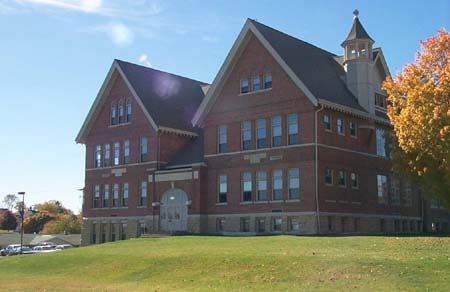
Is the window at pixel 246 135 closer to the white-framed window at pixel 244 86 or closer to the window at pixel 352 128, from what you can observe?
the white-framed window at pixel 244 86

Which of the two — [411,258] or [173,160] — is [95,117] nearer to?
[173,160]

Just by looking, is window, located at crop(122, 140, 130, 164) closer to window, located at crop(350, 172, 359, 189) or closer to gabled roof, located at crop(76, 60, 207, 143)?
gabled roof, located at crop(76, 60, 207, 143)

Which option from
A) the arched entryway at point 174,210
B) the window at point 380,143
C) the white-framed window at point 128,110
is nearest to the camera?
the window at point 380,143

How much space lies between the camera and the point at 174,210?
50.6 meters

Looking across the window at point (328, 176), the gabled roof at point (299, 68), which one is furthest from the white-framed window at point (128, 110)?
the window at point (328, 176)

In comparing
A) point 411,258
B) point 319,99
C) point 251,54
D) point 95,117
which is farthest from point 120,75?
point 411,258

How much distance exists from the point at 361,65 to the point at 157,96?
18674mm

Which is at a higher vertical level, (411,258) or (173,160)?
(173,160)

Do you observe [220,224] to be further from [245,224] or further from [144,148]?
[144,148]

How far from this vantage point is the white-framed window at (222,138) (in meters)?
47.9

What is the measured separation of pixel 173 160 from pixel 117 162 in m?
6.60

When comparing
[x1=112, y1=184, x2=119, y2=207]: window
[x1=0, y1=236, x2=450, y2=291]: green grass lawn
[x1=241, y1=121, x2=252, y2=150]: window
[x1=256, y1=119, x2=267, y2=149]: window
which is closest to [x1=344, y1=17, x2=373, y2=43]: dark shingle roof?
[x1=256, y1=119, x2=267, y2=149]: window

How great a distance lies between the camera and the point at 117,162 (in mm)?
57219

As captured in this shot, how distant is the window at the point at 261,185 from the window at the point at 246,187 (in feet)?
2.32
